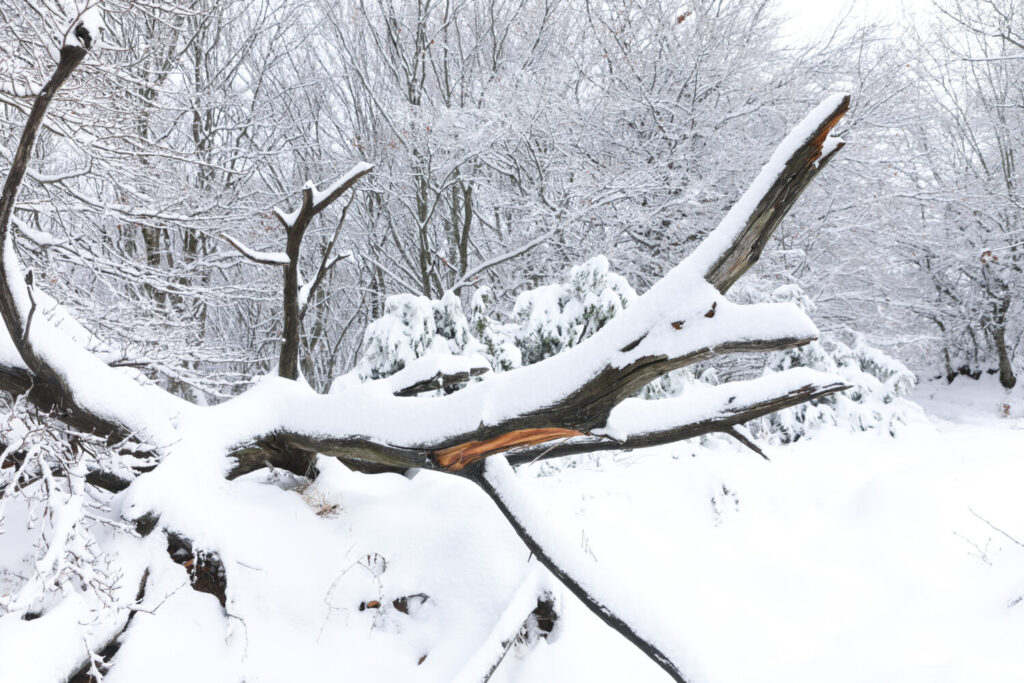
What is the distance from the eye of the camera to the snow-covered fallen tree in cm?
177

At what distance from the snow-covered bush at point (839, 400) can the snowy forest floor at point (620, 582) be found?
231 centimetres

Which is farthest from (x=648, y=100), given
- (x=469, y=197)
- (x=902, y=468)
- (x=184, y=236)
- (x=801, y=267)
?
(x=184, y=236)

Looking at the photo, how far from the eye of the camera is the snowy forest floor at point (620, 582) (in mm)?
2229

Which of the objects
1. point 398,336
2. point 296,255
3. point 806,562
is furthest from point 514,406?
point 398,336

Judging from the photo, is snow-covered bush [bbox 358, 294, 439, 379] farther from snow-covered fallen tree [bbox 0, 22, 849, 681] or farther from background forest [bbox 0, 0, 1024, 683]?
snow-covered fallen tree [bbox 0, 22, 849, 681]

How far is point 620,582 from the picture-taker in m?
2.14

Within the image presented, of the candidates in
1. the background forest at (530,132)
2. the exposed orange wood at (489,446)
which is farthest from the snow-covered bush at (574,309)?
the exposed orange wood at (489,446)

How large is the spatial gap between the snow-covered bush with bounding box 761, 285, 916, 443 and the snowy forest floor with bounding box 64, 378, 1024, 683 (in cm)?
231

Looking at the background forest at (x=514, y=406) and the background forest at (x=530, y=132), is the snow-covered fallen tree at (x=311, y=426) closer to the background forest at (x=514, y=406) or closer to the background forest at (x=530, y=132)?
the background forest at (x=514, y=406)

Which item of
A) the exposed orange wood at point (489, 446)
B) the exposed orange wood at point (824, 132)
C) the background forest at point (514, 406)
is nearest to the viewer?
the exposed orange wood at point (824, 132)

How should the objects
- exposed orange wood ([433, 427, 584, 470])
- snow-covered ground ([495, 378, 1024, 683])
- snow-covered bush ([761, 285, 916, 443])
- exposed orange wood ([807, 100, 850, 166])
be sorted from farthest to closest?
snow-covered bush ([761, 285, 916, 443]), snow-covered ground ([495, 378, 1024, 683]), exposed orange wood ([433, 427, 584, 470]), exposed orange wood ([807, 100, 850, 166])

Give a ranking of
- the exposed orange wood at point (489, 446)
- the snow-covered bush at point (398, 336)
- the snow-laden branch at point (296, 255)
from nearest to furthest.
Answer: the exposed orange wood at point (489, 446)
the snow-laden branch at point (296, 255)
the snow-covered bush at point (398, 336)

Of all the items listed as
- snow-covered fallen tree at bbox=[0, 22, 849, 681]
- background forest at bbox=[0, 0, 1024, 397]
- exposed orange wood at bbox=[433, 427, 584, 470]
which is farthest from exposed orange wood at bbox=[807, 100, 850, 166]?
background forest at bbox=[0, 0, 1024, 397]

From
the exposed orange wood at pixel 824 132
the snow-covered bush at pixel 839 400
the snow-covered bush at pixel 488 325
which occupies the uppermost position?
the snow-covered bush at pixel 488 325
